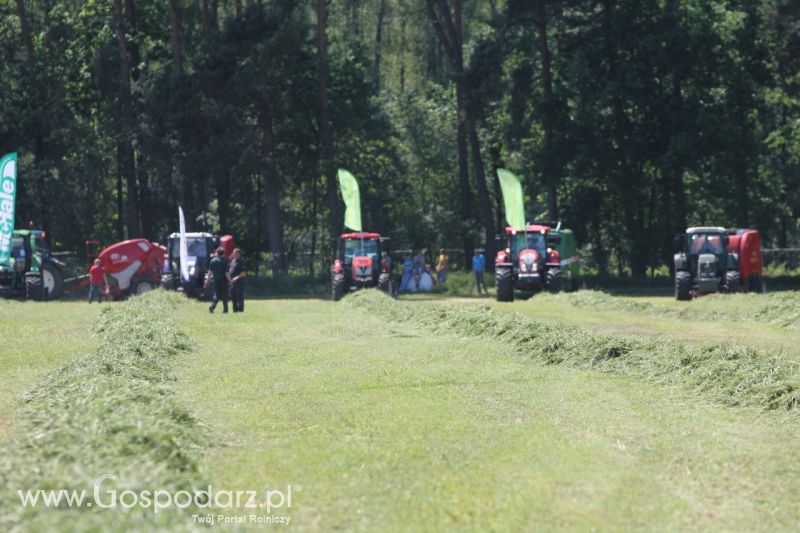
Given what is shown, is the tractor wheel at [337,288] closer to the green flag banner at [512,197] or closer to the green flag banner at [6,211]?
the green flag banner at [512,197]

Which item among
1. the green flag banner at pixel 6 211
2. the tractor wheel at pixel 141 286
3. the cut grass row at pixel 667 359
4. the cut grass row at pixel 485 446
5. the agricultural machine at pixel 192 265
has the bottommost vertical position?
the cut grass row at pixel 485 446

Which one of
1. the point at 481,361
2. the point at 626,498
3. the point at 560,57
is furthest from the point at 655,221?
the point at 626,498

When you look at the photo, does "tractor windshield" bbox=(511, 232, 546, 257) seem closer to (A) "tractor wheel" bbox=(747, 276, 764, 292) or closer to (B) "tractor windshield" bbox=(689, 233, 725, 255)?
(B) "tractor windshield" bbox=(689, 233, 725, 255)

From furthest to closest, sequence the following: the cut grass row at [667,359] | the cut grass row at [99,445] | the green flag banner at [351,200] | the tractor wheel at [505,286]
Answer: the green flag banner at [351,200] < the tractor wheel at [505,286] < the cut grass row at [667,359] < the cut grass row at [99,445]

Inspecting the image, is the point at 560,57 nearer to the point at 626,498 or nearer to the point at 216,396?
the point at 216,396

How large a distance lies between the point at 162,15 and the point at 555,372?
4527 centimetres

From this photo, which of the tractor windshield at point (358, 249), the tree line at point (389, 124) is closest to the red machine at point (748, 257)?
the tree line at point (389, 124)

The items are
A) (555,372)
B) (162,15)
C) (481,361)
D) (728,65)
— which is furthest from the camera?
(162,15)

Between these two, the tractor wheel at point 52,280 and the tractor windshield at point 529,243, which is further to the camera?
the tractor wheel at point 52,280

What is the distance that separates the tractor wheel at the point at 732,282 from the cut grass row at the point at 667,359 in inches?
674

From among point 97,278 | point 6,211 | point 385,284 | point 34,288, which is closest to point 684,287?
point 385,284

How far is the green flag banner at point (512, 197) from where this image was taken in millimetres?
38375

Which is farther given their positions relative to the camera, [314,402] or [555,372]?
[555,372]

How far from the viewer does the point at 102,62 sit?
54438 millimetres
